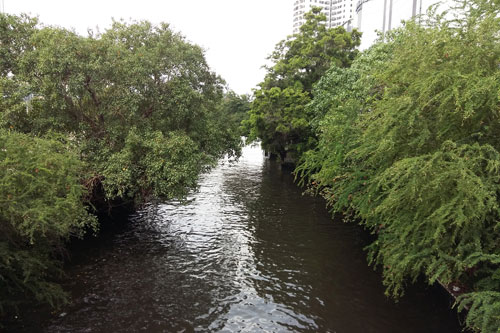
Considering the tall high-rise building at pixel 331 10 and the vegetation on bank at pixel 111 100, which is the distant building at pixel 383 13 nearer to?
the vegetation on bank at pixel 111 100

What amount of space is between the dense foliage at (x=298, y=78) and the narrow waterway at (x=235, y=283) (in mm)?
17124

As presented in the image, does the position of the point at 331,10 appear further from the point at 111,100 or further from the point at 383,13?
the point at 111,100

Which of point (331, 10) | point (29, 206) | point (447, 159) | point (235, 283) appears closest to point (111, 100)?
point (29, 206)

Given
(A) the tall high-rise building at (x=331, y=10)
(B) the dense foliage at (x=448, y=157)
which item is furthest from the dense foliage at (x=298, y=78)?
(A) the tall high-rise building at (x=331, y=10)

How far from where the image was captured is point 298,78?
4038 cm

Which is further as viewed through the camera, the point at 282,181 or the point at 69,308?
the point at 282,181

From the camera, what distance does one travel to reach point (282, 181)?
39125 millimetres

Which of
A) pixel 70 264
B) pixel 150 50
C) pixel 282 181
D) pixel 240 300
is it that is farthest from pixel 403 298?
pixel 282 181

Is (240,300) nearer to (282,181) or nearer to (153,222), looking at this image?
(153,222)

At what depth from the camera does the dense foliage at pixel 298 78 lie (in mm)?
37062

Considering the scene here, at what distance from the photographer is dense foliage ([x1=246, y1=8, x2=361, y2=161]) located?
1459 inches

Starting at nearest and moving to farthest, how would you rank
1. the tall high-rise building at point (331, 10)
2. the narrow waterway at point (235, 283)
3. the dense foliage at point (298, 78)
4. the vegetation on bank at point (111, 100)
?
the narrow waterway at point (235, 283), the vegetation on bank at point (111, 100), the dense foliage at point (298, 78), the tall high-rise building at point (331, 10)

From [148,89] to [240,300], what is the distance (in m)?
12.0

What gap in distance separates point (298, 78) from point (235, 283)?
102 feet
